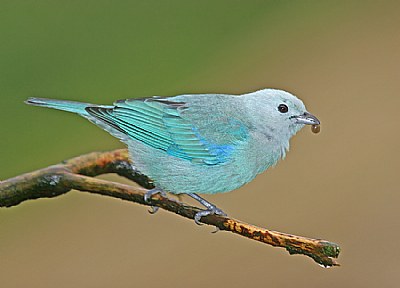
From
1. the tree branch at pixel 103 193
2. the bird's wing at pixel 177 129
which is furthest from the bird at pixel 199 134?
the tree branch at pixel 103 193

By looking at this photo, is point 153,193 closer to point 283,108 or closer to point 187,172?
point 187,172

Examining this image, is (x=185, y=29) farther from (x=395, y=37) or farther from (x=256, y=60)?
(x=395, y=37)

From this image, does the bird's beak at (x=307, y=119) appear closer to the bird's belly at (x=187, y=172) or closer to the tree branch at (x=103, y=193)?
the bird's belly at (x=187, y=172)

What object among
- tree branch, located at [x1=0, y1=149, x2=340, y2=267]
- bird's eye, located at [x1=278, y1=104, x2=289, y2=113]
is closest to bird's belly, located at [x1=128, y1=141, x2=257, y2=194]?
tree branch, located at [x1=0, y1=149, x2=340, y2=267]

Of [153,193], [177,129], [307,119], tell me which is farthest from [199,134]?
[307,119]

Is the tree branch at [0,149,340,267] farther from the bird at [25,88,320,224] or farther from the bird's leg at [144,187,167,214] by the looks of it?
the bird at [25,88,320,224]
